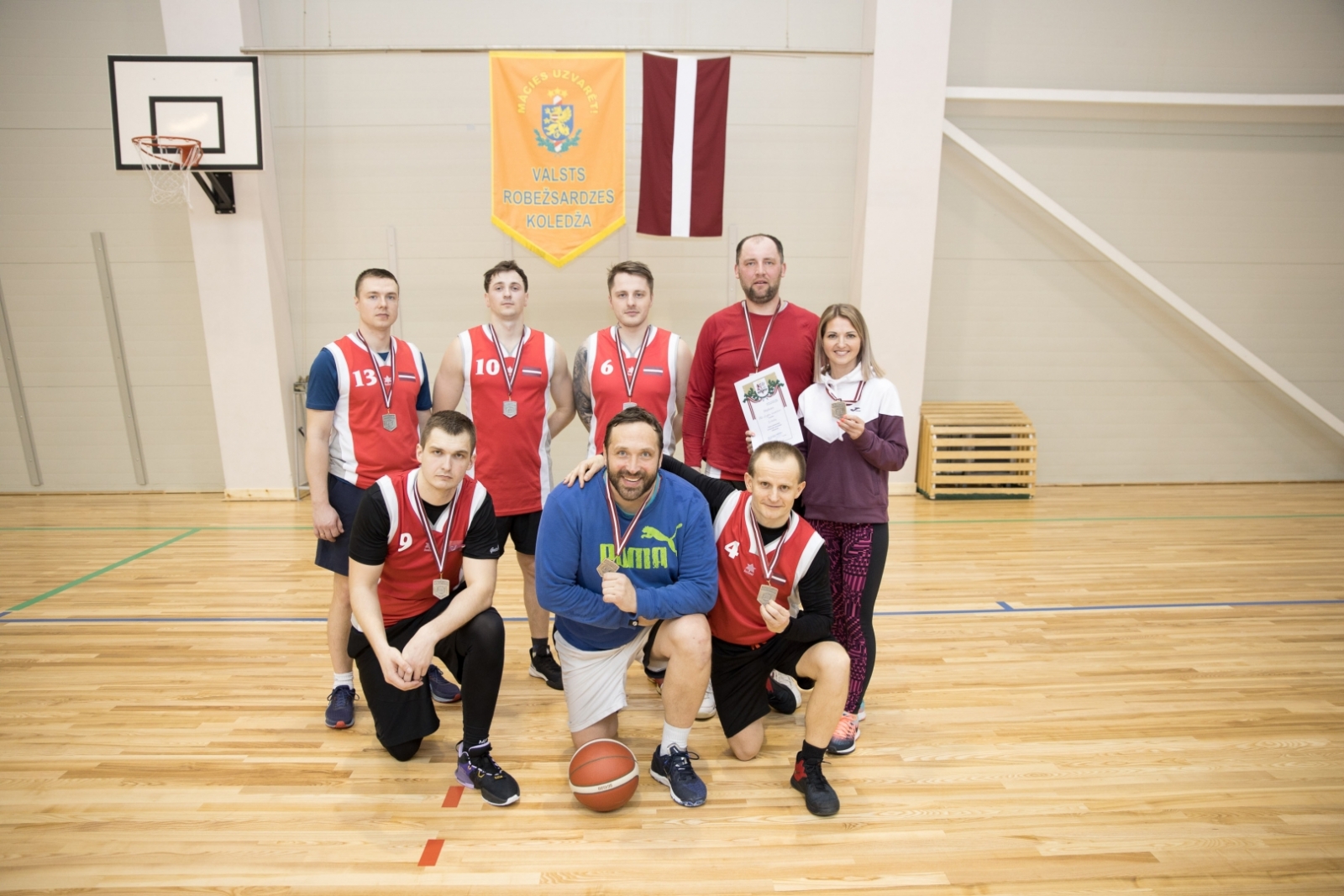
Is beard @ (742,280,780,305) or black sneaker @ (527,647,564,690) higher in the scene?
beard @ (742,280,780,305)

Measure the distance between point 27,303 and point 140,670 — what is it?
542 centimetres

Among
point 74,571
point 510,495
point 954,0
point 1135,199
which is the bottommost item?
point 74,571

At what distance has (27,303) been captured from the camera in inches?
266

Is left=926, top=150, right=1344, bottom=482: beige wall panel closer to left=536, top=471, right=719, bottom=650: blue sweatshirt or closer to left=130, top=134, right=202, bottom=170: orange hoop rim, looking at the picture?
left=536, top=471, right=719, bottom=650: blue sweatshirt

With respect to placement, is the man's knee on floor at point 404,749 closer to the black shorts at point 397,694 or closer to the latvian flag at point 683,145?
the black shorts at point 397,694

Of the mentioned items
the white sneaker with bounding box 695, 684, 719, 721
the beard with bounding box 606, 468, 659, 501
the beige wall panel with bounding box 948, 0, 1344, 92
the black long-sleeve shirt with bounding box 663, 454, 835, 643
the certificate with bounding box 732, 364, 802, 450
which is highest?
the beige wall panel with bounding box 948, 0, 1344, 92

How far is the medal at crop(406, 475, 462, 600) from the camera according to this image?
2543 millimetres

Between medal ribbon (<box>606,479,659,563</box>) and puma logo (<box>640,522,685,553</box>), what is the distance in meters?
0.04

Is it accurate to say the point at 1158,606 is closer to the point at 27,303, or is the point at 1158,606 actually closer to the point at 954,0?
the point at 954,0

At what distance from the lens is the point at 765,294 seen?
3.05 meters

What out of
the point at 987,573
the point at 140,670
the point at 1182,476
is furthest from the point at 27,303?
the point at 1182,476

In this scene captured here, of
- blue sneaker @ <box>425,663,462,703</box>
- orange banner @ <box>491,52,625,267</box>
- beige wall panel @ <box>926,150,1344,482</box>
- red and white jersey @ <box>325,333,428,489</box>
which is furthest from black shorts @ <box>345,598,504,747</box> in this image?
beige wall panel @ <box>926,150,1344,482</box>

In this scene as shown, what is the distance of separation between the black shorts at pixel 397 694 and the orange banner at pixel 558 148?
15.3 feet

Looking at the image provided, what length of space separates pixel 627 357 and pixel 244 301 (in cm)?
496
